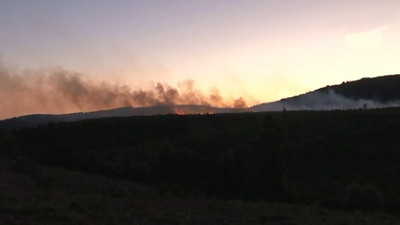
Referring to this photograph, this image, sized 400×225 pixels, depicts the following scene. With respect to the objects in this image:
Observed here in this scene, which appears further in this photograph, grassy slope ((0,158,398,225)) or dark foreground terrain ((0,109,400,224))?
dark foreground terrain ((0,109,400,224))

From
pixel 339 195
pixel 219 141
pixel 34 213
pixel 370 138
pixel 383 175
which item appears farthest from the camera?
pixel 219 141

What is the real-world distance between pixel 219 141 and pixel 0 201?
74.1 metres

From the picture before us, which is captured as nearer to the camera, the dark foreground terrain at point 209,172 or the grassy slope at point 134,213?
the grassy slope at point 134,213

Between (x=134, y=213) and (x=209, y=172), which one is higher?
(x=134, y=213)

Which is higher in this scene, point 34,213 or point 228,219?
point 34,213

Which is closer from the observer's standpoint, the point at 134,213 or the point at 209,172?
the point at 134,213

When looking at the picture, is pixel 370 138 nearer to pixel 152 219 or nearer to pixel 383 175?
pixel 383 175

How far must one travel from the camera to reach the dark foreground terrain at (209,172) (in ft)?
70.6

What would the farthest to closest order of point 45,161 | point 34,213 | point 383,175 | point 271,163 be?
point 45,161 → point 383,175 → point 271,163 → point 34,213

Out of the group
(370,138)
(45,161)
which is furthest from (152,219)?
(45,161)

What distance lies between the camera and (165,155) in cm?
6862

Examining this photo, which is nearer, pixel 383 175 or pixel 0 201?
pixel 0 201

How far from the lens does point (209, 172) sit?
5753 centimetres

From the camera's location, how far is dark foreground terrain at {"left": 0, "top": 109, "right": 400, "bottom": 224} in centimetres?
2152
